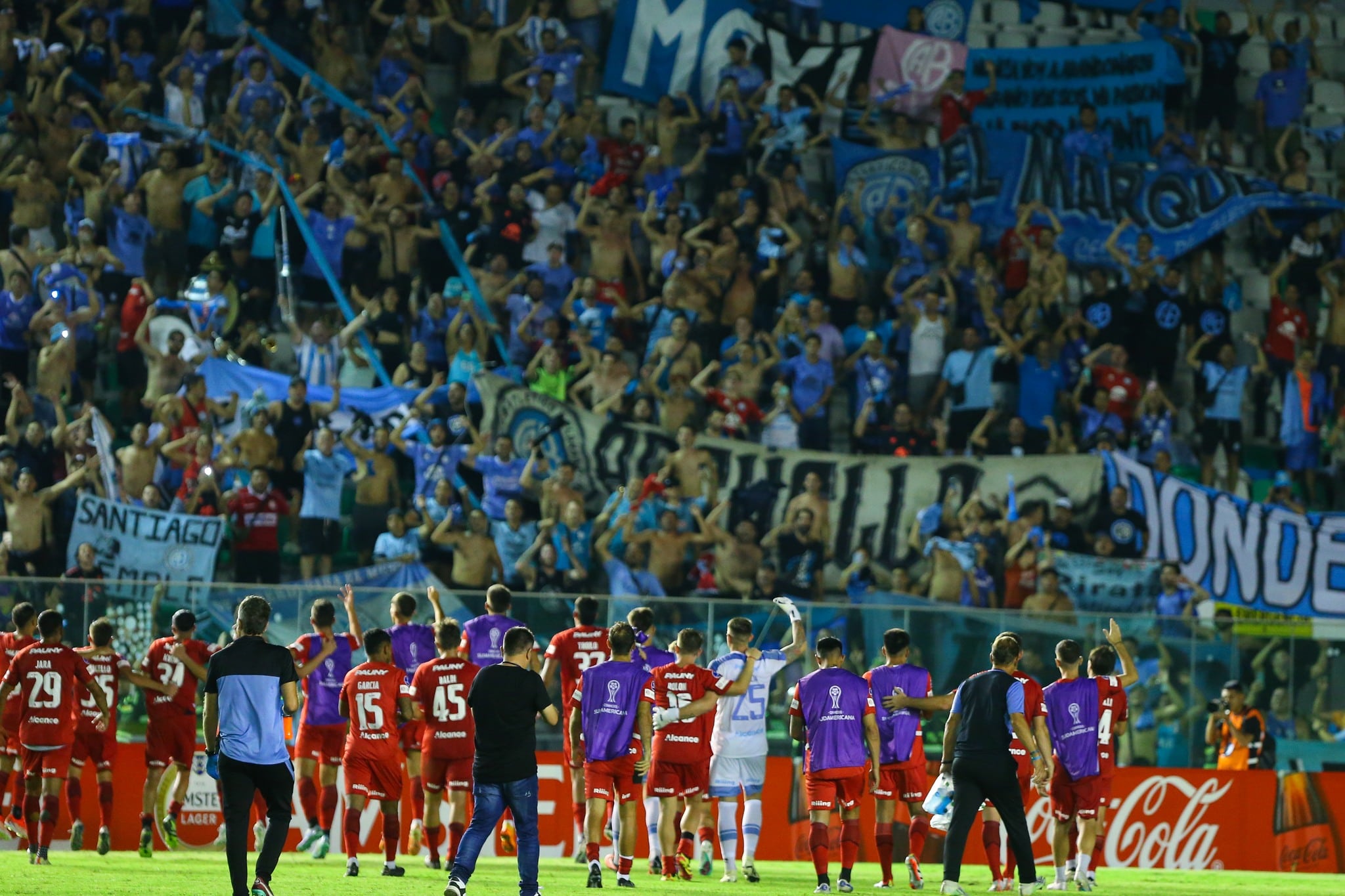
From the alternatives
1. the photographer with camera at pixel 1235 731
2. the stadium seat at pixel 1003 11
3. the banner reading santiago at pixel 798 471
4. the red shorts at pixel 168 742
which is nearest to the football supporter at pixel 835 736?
the red shorts at pixel 168 742

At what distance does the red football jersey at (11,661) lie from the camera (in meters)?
16.0

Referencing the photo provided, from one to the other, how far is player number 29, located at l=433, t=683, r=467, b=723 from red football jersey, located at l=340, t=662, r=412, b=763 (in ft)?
0.98

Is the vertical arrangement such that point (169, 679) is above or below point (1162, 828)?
above

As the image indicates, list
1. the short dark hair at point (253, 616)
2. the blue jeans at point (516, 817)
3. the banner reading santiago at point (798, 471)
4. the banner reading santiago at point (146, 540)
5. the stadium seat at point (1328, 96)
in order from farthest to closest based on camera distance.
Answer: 1. the stadium seat at point (1328, 96)
2. the banner reading santiago at point (798, 471)
3. the banner reading santiago at point (146, 540)
4. the blue jeans at point (516, 817)
5. the short dark hair at point (253, 616)

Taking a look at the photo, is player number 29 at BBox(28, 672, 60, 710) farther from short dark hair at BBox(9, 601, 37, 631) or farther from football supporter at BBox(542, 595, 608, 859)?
football supporter at BBox(542, 595, 608, 859)

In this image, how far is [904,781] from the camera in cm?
1515

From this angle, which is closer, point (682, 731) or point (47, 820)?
point (682, 731)

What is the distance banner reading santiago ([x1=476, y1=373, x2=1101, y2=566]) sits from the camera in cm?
2278


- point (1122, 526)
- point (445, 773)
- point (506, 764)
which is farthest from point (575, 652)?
point (1122, 526)

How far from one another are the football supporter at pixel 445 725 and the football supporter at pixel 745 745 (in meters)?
2.02

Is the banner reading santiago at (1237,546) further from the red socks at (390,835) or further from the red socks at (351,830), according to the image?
the red socks at (351,830)

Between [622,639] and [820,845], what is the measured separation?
2.20 m

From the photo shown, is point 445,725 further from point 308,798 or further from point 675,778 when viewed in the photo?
point 308,798

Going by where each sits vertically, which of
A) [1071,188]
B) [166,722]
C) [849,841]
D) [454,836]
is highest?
[1071,188]
